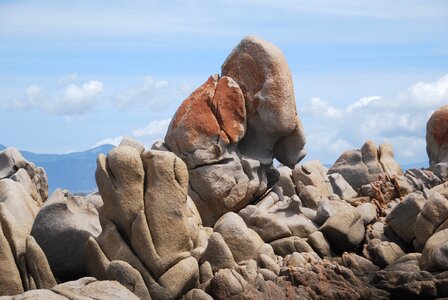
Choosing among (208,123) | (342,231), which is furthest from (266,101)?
(342,231)

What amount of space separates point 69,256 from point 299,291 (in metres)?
6.31

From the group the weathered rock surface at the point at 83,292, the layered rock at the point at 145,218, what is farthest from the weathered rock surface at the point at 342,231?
the weathered rock surface at the point at 83,292

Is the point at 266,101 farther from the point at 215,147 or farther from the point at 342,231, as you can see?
the point at 342,231

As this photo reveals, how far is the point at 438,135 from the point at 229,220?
2014cm

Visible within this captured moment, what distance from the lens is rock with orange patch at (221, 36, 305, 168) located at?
37.9 metres

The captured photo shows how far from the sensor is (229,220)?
3173 centimetres

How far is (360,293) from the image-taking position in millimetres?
29766

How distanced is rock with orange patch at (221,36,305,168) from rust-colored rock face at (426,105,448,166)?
11.4 m

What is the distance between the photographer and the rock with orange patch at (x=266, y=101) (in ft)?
124

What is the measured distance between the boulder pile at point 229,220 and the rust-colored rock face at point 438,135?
617cm

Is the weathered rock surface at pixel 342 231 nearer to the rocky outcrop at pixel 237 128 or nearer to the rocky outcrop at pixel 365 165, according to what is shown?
the rocky outcrop at pixel 237 128

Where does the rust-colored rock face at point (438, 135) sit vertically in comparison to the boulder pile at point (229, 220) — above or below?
below

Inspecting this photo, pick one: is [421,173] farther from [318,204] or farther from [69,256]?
[69,256]

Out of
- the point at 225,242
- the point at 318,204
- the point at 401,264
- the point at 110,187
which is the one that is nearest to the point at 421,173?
the point at 318,204
